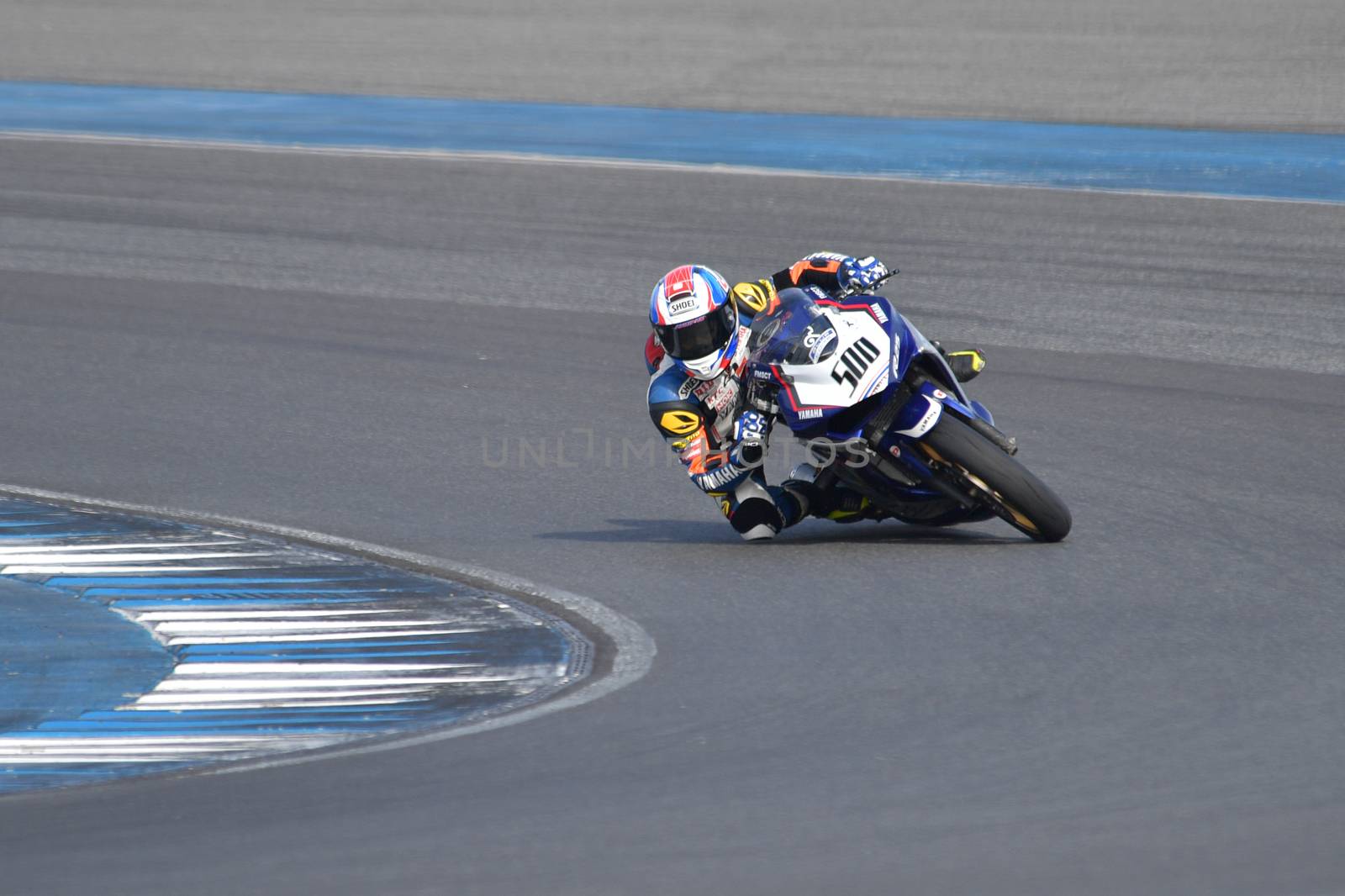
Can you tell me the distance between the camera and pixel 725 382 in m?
7.24

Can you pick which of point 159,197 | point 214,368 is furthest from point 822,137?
point 214,368

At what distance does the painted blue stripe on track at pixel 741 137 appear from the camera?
15.2 meters

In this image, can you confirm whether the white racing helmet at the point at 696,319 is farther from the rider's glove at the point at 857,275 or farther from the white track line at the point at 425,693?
the white track line at the point at 425,693

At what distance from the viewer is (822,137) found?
58.0 ft

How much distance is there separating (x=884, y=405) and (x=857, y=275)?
0.58 metres

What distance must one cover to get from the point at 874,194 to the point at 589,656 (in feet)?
30.5

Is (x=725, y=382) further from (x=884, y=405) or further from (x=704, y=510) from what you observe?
(x=704, y=510)

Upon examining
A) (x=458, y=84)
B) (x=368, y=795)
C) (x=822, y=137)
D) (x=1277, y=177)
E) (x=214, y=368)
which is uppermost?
(x=458, y=84)

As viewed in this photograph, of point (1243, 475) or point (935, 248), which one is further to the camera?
point (935, 248)

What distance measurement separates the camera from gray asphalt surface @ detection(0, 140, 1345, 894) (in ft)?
13.7

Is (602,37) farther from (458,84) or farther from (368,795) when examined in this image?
(368,795)

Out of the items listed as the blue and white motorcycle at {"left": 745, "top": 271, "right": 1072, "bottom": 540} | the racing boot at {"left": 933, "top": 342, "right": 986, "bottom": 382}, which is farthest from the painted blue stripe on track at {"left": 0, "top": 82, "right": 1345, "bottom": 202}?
the blue and white motorcycle at {"left": 745, "top": 271, "right": 1072, "bottom": 540}

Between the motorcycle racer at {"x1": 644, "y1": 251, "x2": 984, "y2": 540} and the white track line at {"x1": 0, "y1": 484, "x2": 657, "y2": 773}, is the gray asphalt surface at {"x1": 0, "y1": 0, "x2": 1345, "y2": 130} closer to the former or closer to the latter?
the motorcycle racer at {"x1": 644, "y1": 251, "x2": 984, "y2": 540}

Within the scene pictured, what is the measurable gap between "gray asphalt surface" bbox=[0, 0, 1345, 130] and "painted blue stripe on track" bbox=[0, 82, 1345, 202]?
2.17 ft
